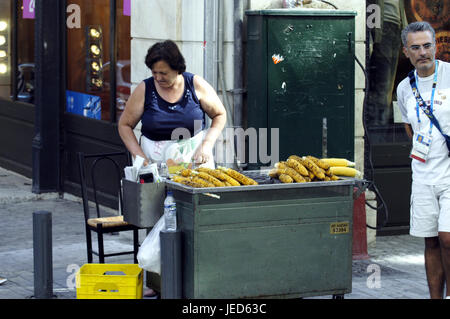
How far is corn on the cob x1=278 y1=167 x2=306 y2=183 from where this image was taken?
6109 millimetres

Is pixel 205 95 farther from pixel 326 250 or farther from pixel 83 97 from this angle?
pixel 83 97

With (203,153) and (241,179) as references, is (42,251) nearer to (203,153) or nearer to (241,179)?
(203,153)

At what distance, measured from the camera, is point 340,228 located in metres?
6.19

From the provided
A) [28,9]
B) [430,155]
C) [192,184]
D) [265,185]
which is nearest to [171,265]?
[192,184]

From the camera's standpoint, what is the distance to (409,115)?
641 centimetres

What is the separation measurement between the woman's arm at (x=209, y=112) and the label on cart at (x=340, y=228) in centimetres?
126

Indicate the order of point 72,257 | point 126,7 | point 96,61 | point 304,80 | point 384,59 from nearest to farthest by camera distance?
point 304,80, point 72,257, point 384,59, point 126,7, point 96,61

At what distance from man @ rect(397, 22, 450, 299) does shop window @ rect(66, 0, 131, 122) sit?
4635 mm

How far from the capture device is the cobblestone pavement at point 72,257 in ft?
24.4

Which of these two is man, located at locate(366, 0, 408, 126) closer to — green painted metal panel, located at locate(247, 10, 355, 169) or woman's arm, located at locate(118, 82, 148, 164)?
green painted metal panel, located at locate(247, 10, 355, 169)

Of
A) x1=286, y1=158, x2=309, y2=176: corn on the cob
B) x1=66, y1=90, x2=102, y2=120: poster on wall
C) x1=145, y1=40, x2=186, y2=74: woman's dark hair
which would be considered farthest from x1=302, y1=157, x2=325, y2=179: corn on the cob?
x1=66, y1=90, x2=102, y2=120: poster on wall

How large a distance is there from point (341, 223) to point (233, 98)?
264cm

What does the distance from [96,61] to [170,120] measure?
4.46 meters

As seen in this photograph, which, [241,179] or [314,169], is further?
[314,169]
